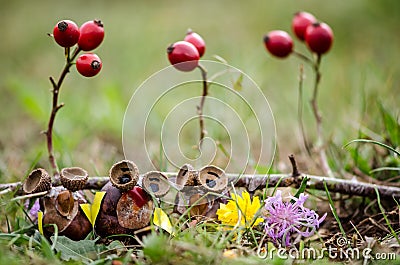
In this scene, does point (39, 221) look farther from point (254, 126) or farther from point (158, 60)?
point (158, 60)

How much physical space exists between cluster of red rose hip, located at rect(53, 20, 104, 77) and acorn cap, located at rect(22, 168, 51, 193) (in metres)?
0.36

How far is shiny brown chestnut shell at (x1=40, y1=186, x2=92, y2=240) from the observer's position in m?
1.58

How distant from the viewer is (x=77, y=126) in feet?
11.1

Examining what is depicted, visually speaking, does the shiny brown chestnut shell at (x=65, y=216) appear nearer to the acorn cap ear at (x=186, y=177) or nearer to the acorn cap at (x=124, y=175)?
the acorn cap at (x=124, y=175)

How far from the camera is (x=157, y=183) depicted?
1628 mm

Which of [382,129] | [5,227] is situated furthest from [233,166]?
[5,227]

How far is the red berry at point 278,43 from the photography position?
2166 mm

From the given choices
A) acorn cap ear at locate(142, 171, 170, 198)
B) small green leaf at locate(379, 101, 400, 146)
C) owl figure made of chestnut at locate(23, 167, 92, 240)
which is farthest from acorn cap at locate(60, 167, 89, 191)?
small green leaf at locate(379, 101, 400, 146)

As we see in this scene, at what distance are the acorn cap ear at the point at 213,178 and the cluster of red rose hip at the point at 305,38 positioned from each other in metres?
0.78

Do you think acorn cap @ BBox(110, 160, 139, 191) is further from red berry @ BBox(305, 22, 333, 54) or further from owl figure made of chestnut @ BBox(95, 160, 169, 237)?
red berry @ BBox(305, 22, 333, 54)

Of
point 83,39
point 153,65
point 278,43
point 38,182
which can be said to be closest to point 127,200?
point 38,182

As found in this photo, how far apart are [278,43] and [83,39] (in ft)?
2.90

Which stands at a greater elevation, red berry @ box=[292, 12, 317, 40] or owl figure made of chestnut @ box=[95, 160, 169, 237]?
red berry @ box=[292, 12, 317, 40]

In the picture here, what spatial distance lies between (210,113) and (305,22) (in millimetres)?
970
